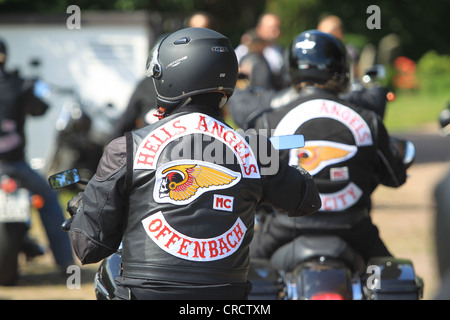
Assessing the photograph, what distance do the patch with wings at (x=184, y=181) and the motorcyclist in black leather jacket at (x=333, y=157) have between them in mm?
1242

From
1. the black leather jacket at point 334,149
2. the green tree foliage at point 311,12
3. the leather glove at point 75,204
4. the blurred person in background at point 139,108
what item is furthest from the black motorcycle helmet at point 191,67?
the green tree foliage at point 311,12

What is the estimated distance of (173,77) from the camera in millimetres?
3314

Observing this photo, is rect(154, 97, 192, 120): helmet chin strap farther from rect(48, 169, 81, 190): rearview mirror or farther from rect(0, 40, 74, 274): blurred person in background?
rect(0, 40, 74, 274): blurred person in background

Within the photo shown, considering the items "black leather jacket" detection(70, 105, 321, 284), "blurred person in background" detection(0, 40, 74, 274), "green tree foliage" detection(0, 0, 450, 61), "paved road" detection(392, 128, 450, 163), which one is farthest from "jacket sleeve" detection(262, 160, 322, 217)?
"green tree foliage" detection(0, 0, 450, 61)

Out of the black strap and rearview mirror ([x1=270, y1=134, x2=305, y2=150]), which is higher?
rearview mirror ([x1=270, y1=134, x2=305, y2=150])

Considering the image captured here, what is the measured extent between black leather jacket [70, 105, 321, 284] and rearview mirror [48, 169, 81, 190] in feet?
0.67

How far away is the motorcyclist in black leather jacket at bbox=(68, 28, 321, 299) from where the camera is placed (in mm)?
3068

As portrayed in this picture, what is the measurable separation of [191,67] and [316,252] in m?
1.35

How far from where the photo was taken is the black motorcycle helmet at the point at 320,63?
14.8ft

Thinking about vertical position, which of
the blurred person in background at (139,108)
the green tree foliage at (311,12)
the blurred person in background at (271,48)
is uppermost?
the green tree foliage at (311,12)

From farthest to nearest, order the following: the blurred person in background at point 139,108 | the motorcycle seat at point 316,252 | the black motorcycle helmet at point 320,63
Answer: the blurred person in background at point 139,108
the black motorcycle helmet at point 320,63
the motorcycle seat at point 316,252

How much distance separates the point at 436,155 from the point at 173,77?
43.9 ft

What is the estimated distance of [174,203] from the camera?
3.07 meters

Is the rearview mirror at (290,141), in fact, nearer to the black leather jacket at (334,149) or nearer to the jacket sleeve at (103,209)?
Result: the jacket sleeve at (103,209)
